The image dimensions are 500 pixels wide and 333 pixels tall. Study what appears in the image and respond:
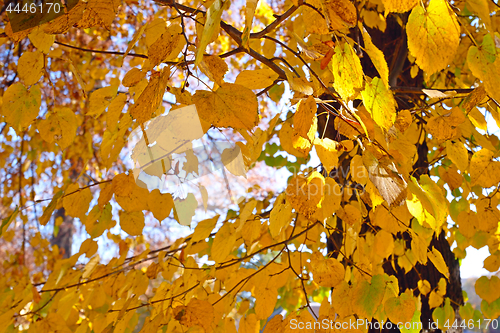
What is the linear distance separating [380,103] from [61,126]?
0.72m

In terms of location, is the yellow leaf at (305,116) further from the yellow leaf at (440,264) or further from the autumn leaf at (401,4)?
Result: the yellow leaf at (440,264)

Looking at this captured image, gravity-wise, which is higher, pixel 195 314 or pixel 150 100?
pixel 150 100

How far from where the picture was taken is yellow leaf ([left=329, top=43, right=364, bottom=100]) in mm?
493

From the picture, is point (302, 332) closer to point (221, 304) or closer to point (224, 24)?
point (221, 304)

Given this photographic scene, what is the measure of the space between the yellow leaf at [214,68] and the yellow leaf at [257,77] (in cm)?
13

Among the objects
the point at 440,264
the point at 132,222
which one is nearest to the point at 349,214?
the point at 440,264

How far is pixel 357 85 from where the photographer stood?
1.62 ft

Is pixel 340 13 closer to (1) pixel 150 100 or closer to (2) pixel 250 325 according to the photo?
(1) pixel 150 100

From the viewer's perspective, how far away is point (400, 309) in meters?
0.76

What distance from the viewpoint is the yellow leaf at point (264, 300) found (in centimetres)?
78

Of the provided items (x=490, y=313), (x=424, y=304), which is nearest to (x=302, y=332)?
(x=490, y=313)

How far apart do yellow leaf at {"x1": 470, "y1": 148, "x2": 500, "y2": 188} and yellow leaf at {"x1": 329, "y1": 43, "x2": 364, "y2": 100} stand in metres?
0.50

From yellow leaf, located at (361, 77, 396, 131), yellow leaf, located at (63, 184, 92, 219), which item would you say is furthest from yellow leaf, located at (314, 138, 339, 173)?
yellow leaf, located at (63, 184, 92, 219)

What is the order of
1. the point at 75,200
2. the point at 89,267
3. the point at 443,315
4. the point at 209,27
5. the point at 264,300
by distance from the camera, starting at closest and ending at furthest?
the point at 209,27 → the point at 264,300 → the point at 75,200 → the point at 89,267 → the point at 443,315
